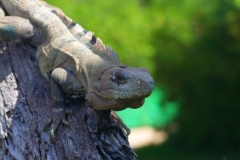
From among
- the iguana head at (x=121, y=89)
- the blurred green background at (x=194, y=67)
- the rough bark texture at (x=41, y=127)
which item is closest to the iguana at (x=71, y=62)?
the iguana head at (x=121, y=89)

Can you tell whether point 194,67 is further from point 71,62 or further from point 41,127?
point 41,127

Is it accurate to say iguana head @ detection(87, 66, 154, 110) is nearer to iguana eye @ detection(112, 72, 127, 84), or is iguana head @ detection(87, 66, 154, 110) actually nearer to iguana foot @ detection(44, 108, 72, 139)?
iguana eye @ detection(112, 72, 127, 84)

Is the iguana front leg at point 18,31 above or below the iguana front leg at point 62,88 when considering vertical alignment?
above

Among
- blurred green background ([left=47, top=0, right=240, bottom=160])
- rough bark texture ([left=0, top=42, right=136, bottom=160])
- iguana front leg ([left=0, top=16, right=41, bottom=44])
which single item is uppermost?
blurred green background ([left=47, top=0, right=240, bottom=160])

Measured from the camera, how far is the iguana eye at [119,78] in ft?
12.3

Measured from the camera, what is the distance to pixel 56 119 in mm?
4250

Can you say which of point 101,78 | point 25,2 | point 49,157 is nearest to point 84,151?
point 49,157

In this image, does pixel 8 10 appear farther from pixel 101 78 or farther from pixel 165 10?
pixel 165 10

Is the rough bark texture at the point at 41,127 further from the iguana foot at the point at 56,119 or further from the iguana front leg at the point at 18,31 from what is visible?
the iguana front leg at the point at 18,31

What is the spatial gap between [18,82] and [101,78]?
50.4 inches

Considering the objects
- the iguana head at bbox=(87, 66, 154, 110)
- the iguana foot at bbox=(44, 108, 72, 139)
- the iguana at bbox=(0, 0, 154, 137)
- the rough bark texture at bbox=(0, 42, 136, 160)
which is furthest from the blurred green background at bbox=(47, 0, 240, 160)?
the iguana head at bbox=(87, 66, 154, 110)

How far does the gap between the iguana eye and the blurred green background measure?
7592mm

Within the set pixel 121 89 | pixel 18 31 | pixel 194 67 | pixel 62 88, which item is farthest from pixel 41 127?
pixel 194 67

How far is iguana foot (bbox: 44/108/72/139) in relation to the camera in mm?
4203
